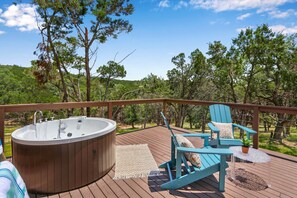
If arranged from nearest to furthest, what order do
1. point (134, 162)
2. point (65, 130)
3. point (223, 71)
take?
point (134, 162)
point (65, 130)
point (223, 71)

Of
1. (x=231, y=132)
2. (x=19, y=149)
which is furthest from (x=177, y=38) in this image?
(x=19, y=149)

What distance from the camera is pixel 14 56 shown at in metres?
8.02

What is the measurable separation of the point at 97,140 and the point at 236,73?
32.4 feet

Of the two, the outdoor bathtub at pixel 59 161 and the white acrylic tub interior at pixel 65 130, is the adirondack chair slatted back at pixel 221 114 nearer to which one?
the white acrylic tub interior at pixel 65 130

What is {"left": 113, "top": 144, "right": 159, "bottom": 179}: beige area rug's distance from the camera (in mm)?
2416

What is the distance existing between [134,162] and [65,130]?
4.89ft

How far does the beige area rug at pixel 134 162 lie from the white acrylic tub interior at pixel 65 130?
582 millimetres

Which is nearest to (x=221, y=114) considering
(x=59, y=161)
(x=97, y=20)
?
(x=59, y=161)

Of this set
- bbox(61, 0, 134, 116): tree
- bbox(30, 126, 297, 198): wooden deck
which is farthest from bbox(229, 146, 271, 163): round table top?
bbox(61, 0, 134, 116): tree

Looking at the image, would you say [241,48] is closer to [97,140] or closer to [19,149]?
[97,140]

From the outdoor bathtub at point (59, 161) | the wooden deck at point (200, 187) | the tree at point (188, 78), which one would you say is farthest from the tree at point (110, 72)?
the wooden deck at point (200, 187)

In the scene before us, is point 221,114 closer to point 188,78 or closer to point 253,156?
point 253,156

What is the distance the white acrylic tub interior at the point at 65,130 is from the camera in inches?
83.1

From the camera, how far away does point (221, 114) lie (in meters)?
3.33
